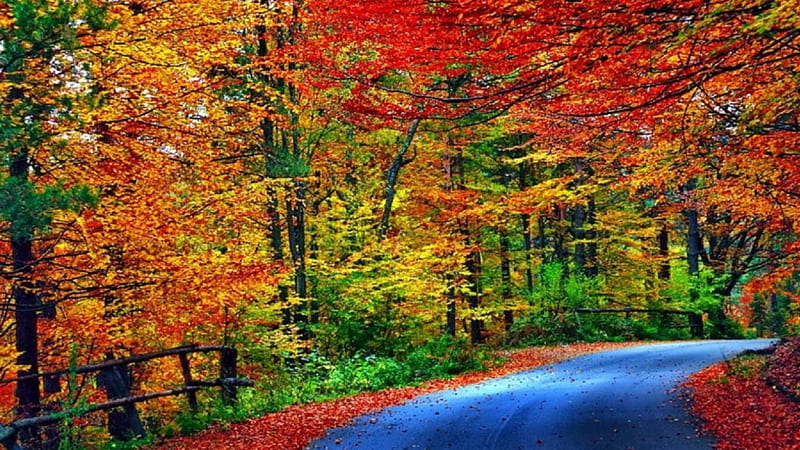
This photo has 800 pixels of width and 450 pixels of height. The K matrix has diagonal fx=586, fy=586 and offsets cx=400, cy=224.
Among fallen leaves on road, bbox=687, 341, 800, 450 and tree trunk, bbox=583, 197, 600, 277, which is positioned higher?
tree trunk, bbox=583, 197, 600, 277

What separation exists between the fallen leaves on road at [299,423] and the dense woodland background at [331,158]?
96 cm

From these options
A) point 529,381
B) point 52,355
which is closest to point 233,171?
point 52,355

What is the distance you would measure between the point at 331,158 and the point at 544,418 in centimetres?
1265

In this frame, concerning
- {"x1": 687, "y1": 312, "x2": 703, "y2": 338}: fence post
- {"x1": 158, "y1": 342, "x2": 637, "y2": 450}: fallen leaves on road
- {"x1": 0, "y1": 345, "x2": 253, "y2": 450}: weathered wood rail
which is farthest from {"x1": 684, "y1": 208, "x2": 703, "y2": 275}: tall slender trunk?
{"x1": 0, "y1": 345, "x2": 253, "y2": 450}: weathered wood rail

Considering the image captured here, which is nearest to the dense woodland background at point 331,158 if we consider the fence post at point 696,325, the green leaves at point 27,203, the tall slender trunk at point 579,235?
the green leaves at point 27,203

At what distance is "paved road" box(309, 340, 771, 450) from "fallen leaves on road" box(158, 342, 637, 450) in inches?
16.4

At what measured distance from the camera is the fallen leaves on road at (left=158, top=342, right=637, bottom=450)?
830cm

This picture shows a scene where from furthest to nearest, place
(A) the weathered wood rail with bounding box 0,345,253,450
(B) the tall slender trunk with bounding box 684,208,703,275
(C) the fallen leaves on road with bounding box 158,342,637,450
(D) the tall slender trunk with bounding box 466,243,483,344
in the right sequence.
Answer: (B) the tall slender trunk with bounding box 684,208,703,275
(D) the tall slender trunk with bounding box 466,243,483,344
(A) the weathered wood rail with bounding box 0,345,253,450
(C) the fallen leaves on road with bounding box 158,342,637,450

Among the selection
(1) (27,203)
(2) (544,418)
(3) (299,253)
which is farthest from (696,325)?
(1) (27,203)

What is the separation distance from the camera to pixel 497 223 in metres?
21.3

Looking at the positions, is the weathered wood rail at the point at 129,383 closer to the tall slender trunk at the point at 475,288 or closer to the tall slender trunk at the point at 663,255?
the tall slender trunk at the point at 475,288

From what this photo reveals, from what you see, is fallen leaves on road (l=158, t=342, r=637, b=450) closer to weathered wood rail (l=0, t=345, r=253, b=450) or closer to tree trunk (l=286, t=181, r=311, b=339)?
weathered wood rail (l=0, t=345, r=253, b=450)

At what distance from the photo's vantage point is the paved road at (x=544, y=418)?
7.37 metres

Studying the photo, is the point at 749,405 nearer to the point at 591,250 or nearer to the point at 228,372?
the point at 228,372
